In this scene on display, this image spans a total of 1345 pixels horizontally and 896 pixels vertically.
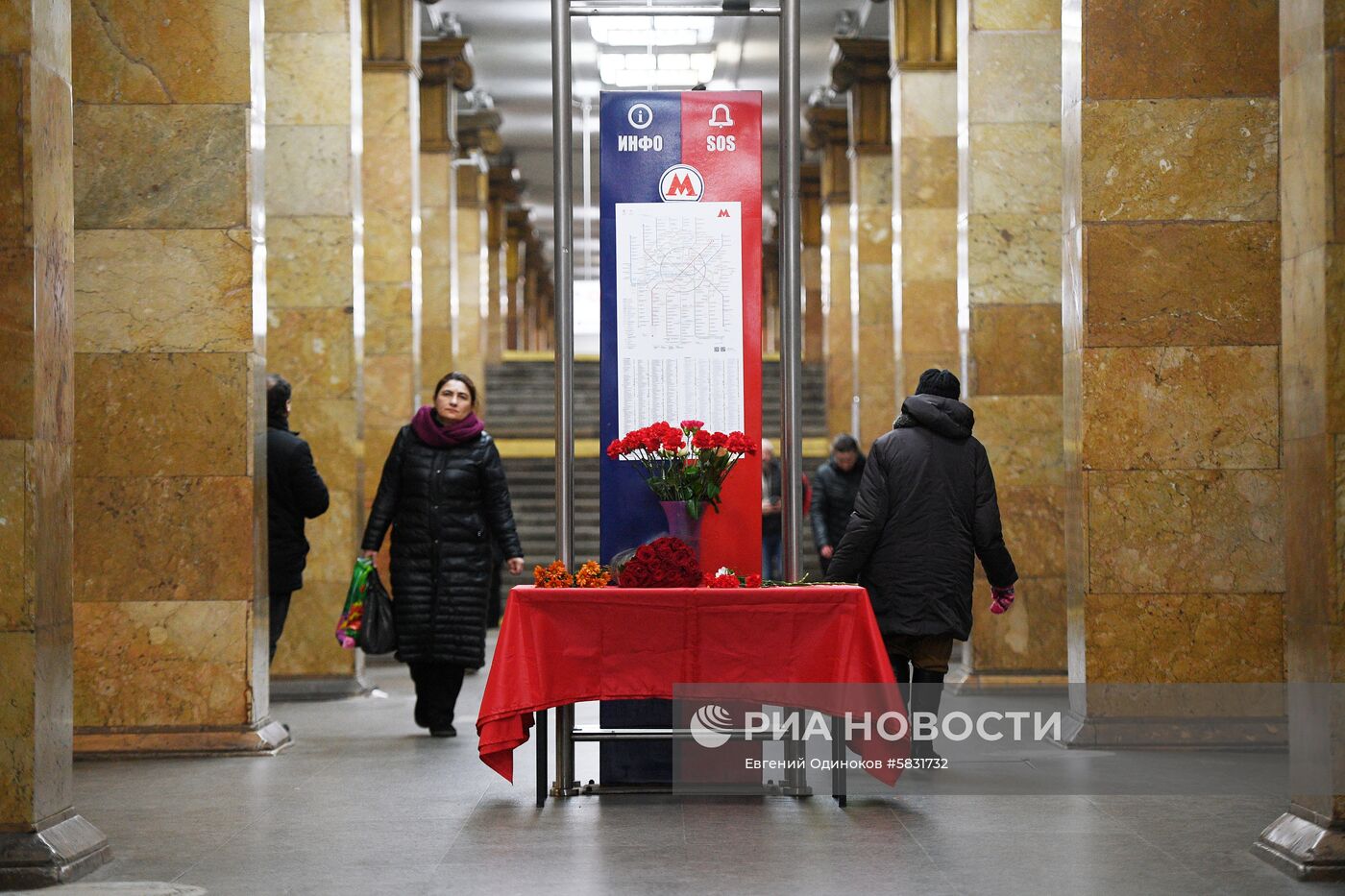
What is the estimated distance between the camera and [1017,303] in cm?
1166

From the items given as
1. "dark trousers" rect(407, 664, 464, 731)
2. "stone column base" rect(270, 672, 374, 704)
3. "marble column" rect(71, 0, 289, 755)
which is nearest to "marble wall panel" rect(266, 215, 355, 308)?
"stone column base" rect(270, 672, 374, 704)

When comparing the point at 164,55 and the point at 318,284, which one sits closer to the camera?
the point at 164,55

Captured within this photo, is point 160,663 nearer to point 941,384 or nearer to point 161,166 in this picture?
point 161,166

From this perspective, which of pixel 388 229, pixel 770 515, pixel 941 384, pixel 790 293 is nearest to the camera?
pixel 790 293

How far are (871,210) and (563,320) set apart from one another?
13.0 meters

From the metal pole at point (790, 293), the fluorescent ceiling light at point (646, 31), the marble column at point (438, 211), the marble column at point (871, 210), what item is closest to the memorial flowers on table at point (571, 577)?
the metal pole at point (790, 293)

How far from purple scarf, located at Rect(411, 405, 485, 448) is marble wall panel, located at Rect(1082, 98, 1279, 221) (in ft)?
10.9

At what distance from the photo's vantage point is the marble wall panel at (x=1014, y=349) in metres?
11.6

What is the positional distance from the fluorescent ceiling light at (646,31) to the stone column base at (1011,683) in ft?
19.8

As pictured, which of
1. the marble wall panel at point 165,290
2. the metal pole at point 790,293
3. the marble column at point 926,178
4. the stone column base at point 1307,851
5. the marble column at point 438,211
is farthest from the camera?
the marble column at point 438,211

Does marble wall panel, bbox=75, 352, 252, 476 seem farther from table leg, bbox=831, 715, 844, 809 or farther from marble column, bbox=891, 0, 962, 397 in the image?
marble column, bbox=891, 0, 962, 397

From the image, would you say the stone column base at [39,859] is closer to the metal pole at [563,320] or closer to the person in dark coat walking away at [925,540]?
the metal pole at [563,320]

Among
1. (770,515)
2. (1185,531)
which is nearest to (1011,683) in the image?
(1185,531)

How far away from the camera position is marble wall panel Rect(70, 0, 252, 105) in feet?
29.2
